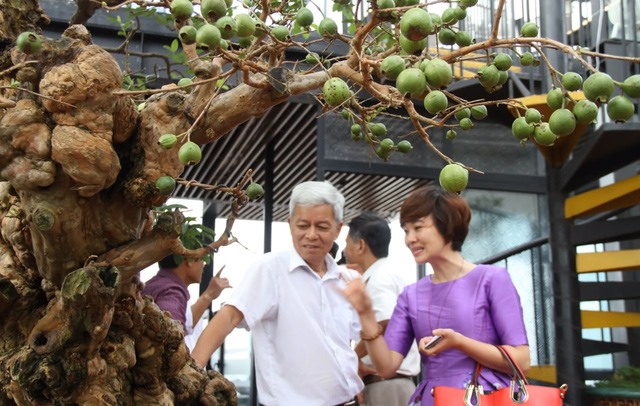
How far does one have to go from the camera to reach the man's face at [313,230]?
238cm

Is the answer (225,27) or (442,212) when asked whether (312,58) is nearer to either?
(225,27)

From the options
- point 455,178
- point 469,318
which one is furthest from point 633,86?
point 469,318

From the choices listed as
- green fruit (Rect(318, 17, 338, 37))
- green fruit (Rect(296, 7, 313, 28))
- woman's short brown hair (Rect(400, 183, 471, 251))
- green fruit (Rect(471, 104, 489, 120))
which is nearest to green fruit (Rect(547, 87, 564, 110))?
green fruit (Rect(471, 104, 489, 120))

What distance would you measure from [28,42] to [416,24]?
0.80 meters

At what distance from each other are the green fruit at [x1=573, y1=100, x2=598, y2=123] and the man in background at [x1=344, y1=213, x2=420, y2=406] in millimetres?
1685

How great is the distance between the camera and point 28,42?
1235mm

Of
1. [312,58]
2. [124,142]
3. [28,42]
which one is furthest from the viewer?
[312,58]

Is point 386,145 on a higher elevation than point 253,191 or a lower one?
higher

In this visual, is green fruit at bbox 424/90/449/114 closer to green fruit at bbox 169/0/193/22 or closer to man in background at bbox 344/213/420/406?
green fruit at bbox 169/0/193/22

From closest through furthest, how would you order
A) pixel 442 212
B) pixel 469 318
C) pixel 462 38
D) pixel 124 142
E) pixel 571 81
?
1. pixel 571 81
2. pixel 462 38
3. pixel 124 142
4. pixel 469 318
5. pixel 442 212

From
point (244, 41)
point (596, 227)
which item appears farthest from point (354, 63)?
point (596, 227)

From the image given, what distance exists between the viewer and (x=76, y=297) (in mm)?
1357

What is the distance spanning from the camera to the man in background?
2.81m

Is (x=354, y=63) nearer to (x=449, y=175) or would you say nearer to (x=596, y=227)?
(x=449, y=175)
